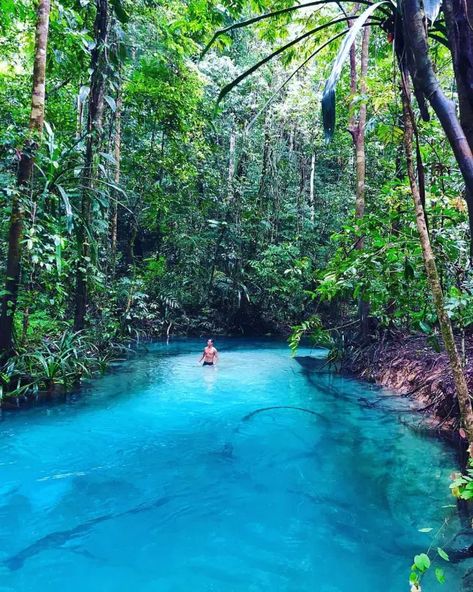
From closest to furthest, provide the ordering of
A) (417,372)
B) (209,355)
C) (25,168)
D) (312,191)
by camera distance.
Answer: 1. (25,168)
2. (417,372)
3. (209,355)
4. (312,191)

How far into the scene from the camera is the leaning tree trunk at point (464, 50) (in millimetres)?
2174

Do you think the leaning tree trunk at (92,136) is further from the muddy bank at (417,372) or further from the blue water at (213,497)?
the muddy bank at (417,372)

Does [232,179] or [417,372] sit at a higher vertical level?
[232,179]

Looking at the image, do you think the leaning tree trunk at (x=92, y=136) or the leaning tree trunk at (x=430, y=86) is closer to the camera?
the leaning tree trunk at (x=430, y=86)

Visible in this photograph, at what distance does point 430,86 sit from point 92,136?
7737mm

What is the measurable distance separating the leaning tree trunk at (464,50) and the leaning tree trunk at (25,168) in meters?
6.00

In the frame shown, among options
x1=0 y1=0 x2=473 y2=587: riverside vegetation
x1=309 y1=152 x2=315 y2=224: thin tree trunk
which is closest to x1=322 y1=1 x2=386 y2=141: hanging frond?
x1=0 y1=0 x2=473 y2=587: riverside vegetation

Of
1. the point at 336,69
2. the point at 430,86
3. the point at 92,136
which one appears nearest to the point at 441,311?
the point at 430,86

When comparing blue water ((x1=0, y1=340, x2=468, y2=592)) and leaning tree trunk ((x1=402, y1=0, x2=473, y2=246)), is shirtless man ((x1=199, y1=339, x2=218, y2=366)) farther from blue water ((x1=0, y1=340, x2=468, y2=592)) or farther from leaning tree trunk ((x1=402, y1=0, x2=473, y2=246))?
leaning tree trunk ((x1=402, y1=0, x2=473, y2=246))

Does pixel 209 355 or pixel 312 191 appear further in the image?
pixel 312 191

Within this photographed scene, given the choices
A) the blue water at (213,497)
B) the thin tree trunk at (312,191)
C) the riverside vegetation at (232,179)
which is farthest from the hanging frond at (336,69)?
the thin tree trunk at (312,191)

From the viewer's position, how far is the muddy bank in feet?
21.3

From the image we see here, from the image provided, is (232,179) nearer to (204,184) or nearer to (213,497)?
(204,184)

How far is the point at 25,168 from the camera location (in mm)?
6793
